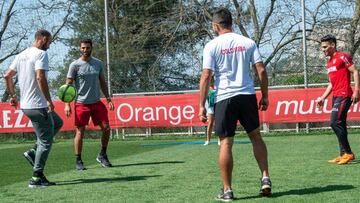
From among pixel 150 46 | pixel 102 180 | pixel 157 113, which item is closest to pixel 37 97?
pixel 102 180

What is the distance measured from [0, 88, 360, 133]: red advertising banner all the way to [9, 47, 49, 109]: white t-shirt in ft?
35.6

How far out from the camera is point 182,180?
24.2 ft

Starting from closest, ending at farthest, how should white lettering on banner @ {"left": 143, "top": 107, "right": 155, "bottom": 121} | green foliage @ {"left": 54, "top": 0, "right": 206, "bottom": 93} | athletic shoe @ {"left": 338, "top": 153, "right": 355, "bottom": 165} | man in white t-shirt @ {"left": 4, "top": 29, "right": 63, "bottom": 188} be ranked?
man in white t-shirt @ {"left": 4, "top": 29, "right": 63, "bottom": 188}, athletic shoe @ {"left": 338, "top": 153, "right": 355, "bottom": 165}, white lettering on banner @ {"left": 143, "top": 107, "right": 155, "bottom": 121}, green foliage @ {"left": 54, "top": 0, "right": 206, "bottom": 93}

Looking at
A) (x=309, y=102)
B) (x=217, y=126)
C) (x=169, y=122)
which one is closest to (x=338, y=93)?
(x=217, y=126)

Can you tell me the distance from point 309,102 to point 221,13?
467 inches

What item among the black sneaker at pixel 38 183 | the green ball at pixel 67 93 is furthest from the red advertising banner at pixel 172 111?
the black sneaker at pixel 38 183

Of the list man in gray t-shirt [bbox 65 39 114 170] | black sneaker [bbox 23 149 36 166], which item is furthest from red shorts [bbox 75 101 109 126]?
black sneaker [bbox 23 149 36 166]

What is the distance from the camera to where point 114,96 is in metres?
19.6

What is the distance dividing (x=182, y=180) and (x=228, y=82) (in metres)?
1.89

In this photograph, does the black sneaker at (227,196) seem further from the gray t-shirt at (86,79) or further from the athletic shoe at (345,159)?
the gray t-shirt at (86,79)

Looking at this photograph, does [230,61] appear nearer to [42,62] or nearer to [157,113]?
[42,62]

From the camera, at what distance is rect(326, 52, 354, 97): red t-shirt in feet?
28.9

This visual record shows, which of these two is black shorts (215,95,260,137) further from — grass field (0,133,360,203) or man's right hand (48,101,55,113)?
man's right hand (48,101,55,113)

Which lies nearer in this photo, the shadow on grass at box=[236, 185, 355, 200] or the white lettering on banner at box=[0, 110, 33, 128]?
the shadow on grass at box=[236, 185, 355, 200]
